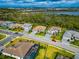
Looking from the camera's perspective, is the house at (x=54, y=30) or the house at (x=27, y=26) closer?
the house at (x=54, y=30)

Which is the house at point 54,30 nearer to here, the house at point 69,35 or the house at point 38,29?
the house at point 38,29

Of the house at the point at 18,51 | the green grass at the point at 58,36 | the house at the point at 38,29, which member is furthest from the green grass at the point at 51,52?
the house at the point at 38,29

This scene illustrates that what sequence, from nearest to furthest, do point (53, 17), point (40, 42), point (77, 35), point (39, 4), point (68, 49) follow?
point (68, 49), point (40, 42), point (77, 35), point (53, 17), point (39, 4)

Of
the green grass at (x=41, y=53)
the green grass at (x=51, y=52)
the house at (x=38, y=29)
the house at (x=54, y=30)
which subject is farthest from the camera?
the house at (x=38, y=29)

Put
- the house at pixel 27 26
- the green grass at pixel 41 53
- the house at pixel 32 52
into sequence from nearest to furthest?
the house at pixel 32 52, the green grass at pixel 41 53, the house at pixel 27 26

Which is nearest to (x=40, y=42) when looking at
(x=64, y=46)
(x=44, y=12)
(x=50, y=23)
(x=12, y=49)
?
(x=64, y=46)

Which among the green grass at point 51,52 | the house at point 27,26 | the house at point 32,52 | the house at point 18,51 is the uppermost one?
the house at point 27,26

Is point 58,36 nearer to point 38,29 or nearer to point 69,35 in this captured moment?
point 69,35

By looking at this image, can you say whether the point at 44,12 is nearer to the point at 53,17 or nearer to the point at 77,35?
the point at 53,17
